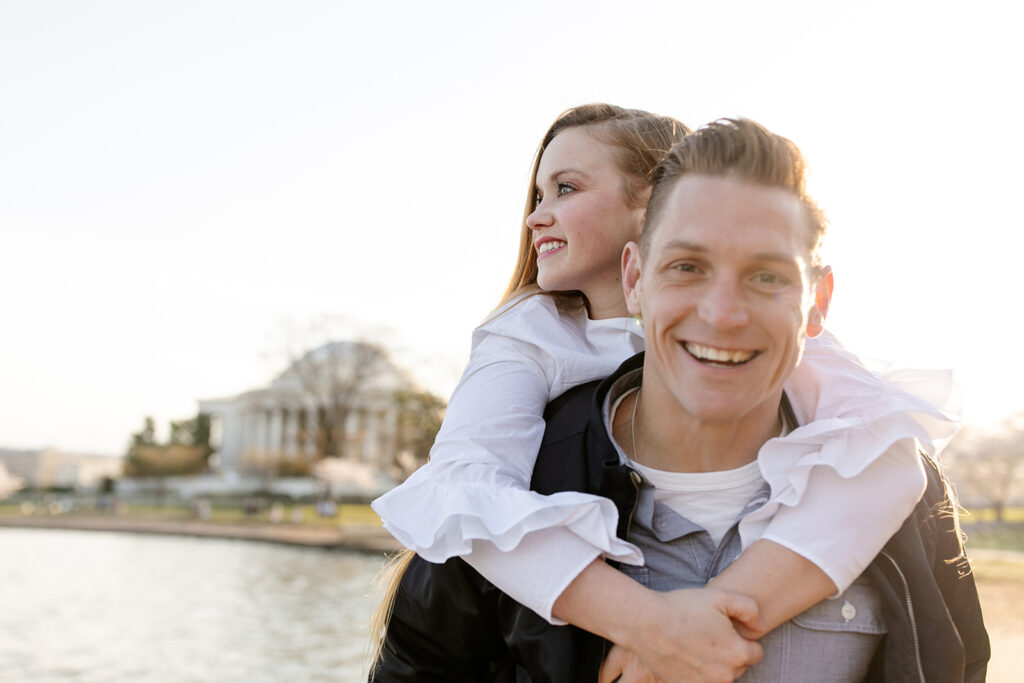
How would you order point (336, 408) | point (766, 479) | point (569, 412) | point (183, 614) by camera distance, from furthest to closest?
point (336, 408), point (183, 614), point (569, 412), point (766, 479)

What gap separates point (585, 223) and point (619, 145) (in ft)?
1.09

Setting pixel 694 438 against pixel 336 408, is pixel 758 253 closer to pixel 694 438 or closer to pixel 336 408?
pixel 694 438

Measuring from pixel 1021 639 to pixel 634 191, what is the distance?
1357 cm

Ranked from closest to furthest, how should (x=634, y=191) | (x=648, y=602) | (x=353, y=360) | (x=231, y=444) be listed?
(x=648, y=602) < (x=634, y=191) < (x=353, y=360) < (x=231, y=444)

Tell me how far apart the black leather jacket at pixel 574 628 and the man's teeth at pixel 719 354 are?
368 millimetres

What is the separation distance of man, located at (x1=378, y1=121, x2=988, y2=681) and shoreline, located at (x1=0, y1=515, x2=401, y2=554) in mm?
25841

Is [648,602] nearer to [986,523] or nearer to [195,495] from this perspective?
[986,523]

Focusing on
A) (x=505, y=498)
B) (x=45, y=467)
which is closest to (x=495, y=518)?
(x=505, y=498)

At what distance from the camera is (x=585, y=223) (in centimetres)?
339

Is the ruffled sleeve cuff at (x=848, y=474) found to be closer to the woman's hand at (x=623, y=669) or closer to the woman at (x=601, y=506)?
the woman at (x=601, y=506)

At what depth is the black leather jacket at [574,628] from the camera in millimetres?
2357

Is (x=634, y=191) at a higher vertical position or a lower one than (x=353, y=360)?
higher

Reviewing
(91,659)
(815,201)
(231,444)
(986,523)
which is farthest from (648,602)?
(231,444)

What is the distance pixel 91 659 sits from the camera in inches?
673
